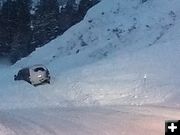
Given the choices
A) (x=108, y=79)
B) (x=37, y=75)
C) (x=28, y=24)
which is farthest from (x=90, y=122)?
(x=28, y=24)

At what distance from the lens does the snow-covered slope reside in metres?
32.4

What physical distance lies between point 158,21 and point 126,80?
630 inches

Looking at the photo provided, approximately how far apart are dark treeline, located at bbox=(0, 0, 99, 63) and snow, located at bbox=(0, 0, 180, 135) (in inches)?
528

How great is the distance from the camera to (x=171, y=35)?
48188 millimetres

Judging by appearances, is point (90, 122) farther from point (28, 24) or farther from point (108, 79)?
point (28, 24)

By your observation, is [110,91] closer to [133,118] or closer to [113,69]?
[113,69]

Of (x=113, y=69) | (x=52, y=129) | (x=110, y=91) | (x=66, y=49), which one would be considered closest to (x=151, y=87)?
(x=110, y=91)

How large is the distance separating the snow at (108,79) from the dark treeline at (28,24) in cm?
1340

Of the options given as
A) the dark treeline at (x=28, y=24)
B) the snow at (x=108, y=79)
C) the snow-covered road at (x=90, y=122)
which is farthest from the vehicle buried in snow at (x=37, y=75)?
the dark treeline at (x=28, y=24)

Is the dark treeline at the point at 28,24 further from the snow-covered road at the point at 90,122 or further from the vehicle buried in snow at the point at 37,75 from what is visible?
the snow-covered road at the point at 90,122

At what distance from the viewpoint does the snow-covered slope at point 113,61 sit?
32375 millimetres

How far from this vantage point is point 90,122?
1966 cm

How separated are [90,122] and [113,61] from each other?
2550cm

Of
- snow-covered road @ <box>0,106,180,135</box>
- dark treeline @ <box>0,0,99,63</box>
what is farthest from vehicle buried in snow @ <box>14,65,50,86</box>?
dark treeline @ <box>0,0,99,63</box>
